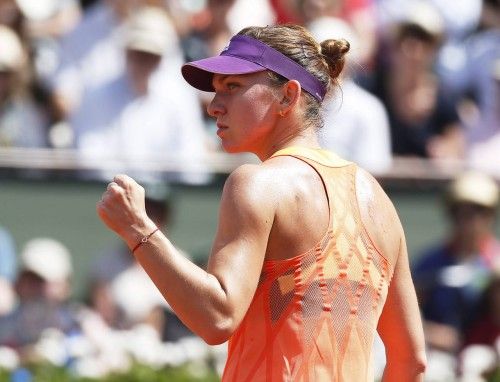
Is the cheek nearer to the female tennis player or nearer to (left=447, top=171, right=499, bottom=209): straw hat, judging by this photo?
the female tennis player

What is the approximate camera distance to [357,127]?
8.09 metres

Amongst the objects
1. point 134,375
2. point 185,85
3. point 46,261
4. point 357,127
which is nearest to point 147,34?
point 185,85

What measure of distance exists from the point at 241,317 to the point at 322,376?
0.34 m

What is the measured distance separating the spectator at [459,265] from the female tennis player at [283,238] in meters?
3.80

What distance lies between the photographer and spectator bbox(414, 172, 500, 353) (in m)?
7.45

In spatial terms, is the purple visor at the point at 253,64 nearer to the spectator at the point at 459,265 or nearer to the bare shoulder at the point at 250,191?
the bare shoulder at the point at 250,191

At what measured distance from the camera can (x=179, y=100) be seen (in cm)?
801

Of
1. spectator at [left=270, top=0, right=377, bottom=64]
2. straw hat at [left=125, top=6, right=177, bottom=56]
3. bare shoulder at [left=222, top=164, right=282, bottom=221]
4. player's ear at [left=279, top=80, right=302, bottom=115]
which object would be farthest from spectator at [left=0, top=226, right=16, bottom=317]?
bare shoulder at [left=222, top=164, right=282, bottom=221]

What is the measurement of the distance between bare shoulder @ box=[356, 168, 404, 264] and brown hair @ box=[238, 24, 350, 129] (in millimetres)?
227

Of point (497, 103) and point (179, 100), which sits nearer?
point (179, 100)

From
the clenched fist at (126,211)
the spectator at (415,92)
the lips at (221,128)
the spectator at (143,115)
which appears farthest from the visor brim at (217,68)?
the spectator at (415,92)

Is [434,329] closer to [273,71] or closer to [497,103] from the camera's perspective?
[497,103]

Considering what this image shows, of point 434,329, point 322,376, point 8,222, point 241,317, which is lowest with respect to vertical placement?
point 434,329

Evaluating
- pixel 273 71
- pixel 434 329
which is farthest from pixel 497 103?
pixel 273 71
